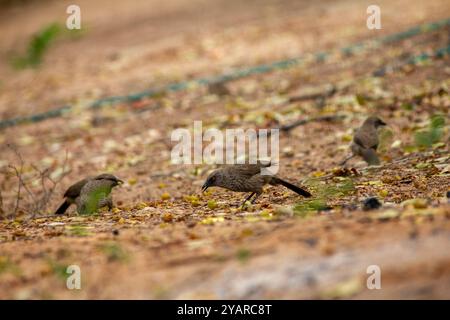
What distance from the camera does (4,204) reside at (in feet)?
28.7

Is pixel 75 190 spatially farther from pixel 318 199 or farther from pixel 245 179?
pixel 318 199

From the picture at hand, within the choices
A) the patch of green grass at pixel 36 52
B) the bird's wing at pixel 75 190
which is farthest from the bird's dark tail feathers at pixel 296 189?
the patch of green grass at pixel 36 52

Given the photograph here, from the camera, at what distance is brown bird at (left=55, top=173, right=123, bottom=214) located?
7.02 meters

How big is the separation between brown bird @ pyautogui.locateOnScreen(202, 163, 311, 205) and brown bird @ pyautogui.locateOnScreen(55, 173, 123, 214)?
3.03ft

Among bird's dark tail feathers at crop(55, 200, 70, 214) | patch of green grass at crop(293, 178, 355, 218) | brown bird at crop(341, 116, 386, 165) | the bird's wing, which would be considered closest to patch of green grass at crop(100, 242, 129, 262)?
patch of green grass at crop(293, 178, 355, 218)

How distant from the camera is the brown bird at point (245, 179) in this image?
6.99 m

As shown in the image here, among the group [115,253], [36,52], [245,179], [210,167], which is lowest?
[115,253]

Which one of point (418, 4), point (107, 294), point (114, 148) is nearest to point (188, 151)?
point (114, 148)

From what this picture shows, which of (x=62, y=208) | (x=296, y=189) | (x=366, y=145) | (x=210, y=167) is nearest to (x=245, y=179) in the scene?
(x=296, y=189)

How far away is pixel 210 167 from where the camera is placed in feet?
30.0

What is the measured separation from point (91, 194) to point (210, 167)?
89.9 inches

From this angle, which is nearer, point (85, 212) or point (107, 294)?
point (107, 294)

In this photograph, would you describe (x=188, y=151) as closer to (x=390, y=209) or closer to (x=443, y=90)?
(x=443, y=90)

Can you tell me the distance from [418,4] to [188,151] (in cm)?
888
